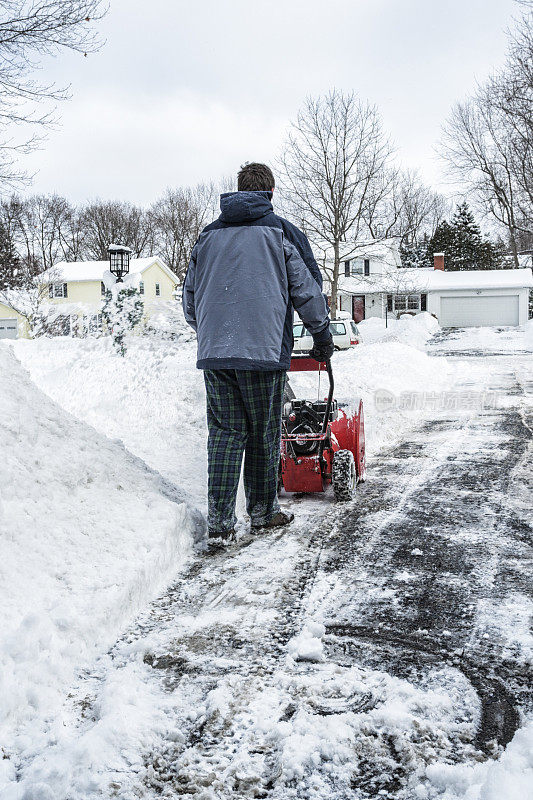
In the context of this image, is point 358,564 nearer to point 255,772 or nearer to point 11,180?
point 255,772

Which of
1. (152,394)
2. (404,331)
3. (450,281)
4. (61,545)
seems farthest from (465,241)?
(61,545)

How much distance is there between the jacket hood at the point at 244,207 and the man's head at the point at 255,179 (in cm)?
17

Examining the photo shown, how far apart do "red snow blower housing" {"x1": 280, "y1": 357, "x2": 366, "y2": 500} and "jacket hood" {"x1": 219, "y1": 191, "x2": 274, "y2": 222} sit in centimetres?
111

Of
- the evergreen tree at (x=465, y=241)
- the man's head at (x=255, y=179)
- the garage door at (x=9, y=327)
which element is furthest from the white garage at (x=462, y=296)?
the man's head at (x=255, y=179)

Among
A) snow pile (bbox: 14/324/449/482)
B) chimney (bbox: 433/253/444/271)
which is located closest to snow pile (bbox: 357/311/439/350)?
chimney (bbox: 433/253/444/271)

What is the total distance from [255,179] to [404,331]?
31241 millimetres

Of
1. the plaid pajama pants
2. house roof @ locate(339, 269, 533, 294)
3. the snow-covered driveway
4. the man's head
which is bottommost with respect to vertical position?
the snow-covered driveway

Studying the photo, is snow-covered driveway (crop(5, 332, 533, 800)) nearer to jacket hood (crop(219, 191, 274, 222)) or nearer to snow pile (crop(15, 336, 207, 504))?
snow pile (crop(15, 336, 207, 504))

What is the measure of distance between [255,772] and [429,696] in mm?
629

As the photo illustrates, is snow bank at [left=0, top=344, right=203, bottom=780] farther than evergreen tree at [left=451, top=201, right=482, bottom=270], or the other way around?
evergreen tree at [left=451, top=201, right=482, bottom=270]

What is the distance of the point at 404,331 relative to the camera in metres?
34.2

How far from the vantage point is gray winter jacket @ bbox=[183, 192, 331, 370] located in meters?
3.64

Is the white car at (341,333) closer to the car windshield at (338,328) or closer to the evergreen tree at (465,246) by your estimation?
the car windshield at (338,328)

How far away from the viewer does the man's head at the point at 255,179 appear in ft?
12.8
